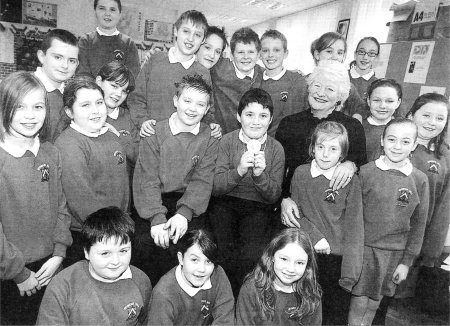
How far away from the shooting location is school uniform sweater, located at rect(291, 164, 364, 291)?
1.43 m

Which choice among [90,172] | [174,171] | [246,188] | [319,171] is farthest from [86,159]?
[319,171]

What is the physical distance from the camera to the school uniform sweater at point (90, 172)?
50.7 inches

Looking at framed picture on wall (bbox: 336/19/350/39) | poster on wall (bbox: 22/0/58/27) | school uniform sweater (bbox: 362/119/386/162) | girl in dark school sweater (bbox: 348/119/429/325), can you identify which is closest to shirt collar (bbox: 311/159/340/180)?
girl in dark school sweater (bbox: 348/119/429/325)

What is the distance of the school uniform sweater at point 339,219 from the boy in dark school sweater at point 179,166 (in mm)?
439

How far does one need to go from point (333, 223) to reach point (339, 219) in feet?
0.12

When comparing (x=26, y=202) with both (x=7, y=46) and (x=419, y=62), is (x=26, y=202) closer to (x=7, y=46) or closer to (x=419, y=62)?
(x=7, y=46)

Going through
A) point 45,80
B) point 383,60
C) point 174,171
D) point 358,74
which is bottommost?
point 174,171

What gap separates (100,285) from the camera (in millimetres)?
1134

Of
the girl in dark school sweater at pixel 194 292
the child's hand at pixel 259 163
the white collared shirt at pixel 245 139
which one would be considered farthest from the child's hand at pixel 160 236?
the white collared shirt at pixel 245 139

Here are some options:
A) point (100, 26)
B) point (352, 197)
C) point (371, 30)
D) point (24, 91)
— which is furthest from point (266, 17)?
point (24, 91)

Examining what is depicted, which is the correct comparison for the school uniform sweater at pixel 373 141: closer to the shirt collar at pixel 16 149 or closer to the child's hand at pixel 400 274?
the child's hand at pixel 400 274

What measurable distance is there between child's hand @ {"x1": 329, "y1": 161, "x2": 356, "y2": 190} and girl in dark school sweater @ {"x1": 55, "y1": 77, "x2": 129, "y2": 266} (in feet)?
2.89

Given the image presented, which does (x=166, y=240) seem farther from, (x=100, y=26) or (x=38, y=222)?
(x=100, y=26)

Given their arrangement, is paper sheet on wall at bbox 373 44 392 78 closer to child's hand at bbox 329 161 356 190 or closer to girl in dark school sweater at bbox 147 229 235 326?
child's hand at bbox 329 161 356 190
